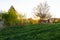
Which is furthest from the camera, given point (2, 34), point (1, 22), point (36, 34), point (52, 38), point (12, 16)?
point (12, 16)

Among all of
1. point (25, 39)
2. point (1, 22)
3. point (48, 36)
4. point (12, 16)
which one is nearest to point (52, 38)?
point (48, 36)

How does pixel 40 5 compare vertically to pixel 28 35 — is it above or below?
above

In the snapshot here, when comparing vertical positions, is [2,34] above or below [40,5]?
below

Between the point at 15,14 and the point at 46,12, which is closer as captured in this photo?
the point at 15,14

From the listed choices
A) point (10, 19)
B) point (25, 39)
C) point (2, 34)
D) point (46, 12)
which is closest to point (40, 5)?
point (46, 12)

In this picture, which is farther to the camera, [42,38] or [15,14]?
[15,14]

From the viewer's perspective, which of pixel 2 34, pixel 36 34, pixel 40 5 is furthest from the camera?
pixel 40 5

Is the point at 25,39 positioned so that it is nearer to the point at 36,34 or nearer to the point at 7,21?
the point at 36,34

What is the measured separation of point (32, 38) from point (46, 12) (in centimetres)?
1981

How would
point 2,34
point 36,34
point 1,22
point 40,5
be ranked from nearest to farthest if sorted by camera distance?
point 36,34 < point 2,34 < point 1,22 < point 40,5

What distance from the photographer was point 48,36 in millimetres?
14227

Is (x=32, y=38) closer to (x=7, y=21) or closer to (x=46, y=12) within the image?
(x=7, y=21)

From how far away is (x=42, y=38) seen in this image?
14062mm

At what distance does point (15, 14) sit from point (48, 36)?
48.9 ft
